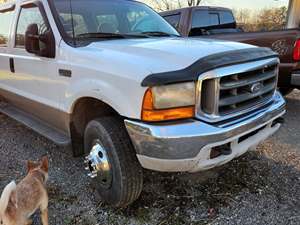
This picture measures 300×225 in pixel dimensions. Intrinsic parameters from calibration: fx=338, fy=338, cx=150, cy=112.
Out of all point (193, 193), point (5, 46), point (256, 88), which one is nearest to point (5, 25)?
point (5, 46)

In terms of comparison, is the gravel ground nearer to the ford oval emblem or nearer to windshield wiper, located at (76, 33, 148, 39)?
the ford oval emblem

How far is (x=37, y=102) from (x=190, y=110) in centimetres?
218

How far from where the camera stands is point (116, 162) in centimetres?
277

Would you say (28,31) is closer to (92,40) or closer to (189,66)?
(92,40)

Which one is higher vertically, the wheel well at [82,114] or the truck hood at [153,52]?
the truck hood at [153,52]

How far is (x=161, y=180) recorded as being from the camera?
141 inches

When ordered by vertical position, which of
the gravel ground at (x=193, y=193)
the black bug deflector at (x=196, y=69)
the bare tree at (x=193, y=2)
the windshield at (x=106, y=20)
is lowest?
the gravel ground at (x=193, y=193)

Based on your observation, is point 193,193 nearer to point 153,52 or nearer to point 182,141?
point 182,141

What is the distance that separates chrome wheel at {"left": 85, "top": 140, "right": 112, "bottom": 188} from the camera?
291cm

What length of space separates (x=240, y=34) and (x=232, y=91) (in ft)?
12.4

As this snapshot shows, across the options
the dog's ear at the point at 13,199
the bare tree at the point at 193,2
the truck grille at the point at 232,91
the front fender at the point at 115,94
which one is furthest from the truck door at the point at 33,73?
the bare tree at the point at 193,2

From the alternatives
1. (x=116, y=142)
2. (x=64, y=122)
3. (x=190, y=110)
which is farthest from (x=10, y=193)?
(x=190, y=110)

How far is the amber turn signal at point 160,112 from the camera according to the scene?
96.5 inches

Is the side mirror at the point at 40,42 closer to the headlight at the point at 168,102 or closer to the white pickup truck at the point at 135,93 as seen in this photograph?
the white pickup truck at the point at 135,93
